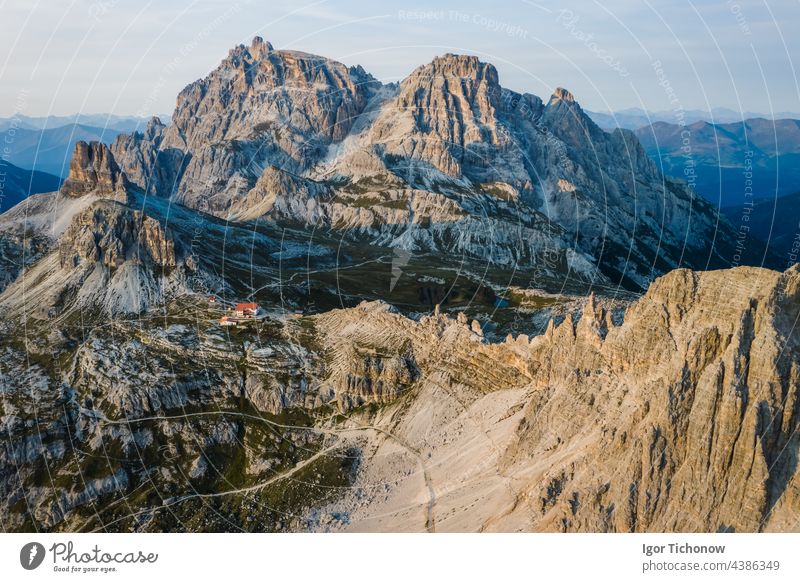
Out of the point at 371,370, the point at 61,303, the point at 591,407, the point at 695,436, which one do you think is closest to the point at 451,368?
the point at 371,370

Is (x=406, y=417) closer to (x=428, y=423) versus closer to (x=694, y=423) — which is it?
(x=428, y=423)

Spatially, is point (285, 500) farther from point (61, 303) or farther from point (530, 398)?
point (61, 303)
